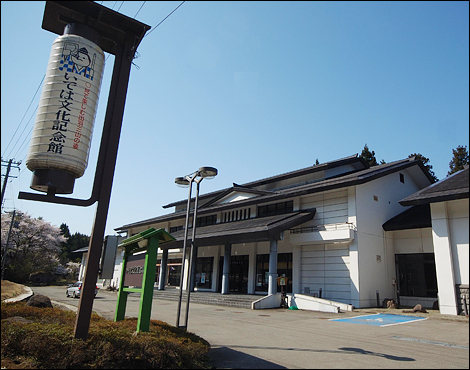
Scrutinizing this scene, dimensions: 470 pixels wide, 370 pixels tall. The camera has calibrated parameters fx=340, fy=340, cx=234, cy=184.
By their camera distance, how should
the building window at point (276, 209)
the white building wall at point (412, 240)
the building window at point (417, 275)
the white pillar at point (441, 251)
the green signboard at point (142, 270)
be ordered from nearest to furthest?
the green signboard at point (142, 270)
the white pillar at point (441, 251)
the building window at point (417, 275)
the white building wall at point (412, 240)
the building window at point (276, 209)

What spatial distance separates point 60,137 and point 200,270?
25.5 m

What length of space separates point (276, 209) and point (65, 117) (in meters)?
19.2

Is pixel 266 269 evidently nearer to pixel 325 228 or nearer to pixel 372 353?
pixel 325 228

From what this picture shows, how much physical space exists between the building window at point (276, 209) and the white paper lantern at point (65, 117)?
18115mm

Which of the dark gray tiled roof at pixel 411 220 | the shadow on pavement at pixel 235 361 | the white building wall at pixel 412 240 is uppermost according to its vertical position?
the dark gray tiled roof at pixel 411 220

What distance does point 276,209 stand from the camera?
996 inches

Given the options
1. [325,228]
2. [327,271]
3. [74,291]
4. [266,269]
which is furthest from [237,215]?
[74,291]

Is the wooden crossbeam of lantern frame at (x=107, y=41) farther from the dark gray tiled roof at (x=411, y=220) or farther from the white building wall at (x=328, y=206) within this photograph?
the dark gray tiled roof at (x=411, y=220)

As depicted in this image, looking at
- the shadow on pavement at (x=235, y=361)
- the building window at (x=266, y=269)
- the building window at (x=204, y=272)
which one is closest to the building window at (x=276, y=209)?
the building window at (x=266, y=269)

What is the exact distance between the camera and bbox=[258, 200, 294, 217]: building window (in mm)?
24500

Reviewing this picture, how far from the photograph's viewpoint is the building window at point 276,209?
24500 millimetres

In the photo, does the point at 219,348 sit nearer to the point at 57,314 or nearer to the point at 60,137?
the point at 57,314

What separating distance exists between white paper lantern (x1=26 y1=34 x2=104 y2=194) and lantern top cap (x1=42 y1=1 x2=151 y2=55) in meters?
0.63

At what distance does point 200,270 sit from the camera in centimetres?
3147
